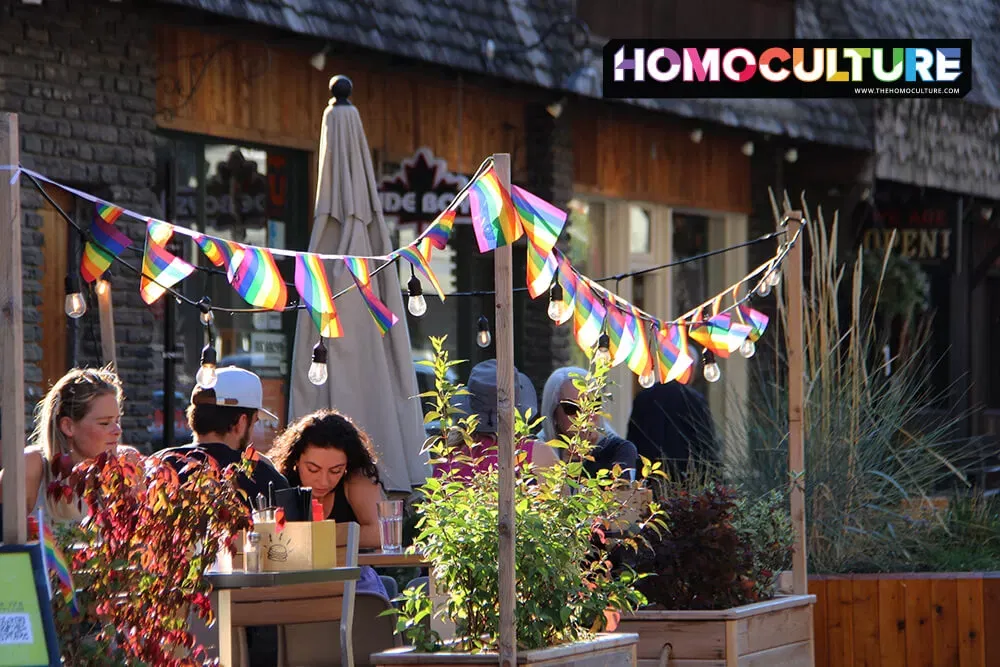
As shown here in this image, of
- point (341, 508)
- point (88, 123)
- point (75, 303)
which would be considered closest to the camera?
point (75, 303)

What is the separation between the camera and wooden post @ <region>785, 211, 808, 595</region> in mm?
7113

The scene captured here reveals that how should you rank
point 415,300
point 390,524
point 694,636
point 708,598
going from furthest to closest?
1. point 390,524
2. point 708,598
3. point 694,636
4. point 415,300

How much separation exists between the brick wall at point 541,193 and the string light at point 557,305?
7.20 meters

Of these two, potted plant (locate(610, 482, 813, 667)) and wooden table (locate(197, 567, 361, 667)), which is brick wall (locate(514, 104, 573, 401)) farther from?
wooden table (locate(197, 567, 361, 667))

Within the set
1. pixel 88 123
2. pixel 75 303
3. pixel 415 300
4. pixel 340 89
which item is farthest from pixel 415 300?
pixel 88 123

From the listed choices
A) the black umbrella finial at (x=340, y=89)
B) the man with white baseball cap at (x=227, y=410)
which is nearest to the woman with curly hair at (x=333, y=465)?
the man with white baseball cap at (x=227, y=410)

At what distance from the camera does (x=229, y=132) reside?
1072cm

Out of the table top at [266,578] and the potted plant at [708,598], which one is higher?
the table top at [266,578]

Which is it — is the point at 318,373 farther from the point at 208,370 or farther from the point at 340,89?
the point at 340,89

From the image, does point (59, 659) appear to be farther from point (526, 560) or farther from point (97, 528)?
point (526, 560)

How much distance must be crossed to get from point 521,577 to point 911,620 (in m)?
3.09

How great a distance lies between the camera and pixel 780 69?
13.2 metres

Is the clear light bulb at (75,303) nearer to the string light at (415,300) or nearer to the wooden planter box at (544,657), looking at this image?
the string light at (415,300)

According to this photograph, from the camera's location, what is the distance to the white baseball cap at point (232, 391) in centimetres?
683
